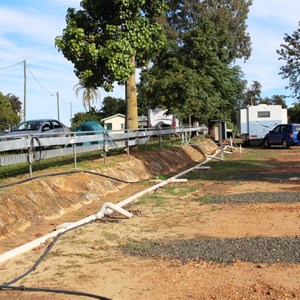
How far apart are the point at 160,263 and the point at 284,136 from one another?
26.7 meters

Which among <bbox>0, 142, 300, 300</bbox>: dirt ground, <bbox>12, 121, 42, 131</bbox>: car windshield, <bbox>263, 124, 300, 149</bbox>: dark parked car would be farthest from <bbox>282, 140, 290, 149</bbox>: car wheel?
<bbox>0, 142, 300, 300</bbox>: dirt ground

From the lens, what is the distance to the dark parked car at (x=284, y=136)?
3045 cm

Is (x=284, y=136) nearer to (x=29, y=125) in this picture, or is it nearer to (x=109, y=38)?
(x=29, y=125)

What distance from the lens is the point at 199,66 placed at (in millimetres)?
33000

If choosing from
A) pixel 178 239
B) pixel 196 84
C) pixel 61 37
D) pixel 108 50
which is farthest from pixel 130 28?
pixel 196 84

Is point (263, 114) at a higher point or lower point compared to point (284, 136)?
higher

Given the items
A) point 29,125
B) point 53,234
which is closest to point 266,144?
point 29,125

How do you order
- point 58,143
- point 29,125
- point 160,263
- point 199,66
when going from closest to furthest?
point 160,263, point 58,143, point 29,125, point 199,66

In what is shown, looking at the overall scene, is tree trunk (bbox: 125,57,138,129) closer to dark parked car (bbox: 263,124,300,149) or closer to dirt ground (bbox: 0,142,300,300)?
dirt ground (bbox: 0,142,300,300)

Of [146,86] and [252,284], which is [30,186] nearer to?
[252,284]

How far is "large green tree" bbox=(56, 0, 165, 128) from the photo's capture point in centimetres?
1535

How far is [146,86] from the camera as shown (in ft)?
102

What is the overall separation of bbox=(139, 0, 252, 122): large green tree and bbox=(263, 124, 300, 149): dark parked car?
14.5 feet

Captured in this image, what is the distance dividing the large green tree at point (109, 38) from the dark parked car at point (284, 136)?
1627 centimetres
